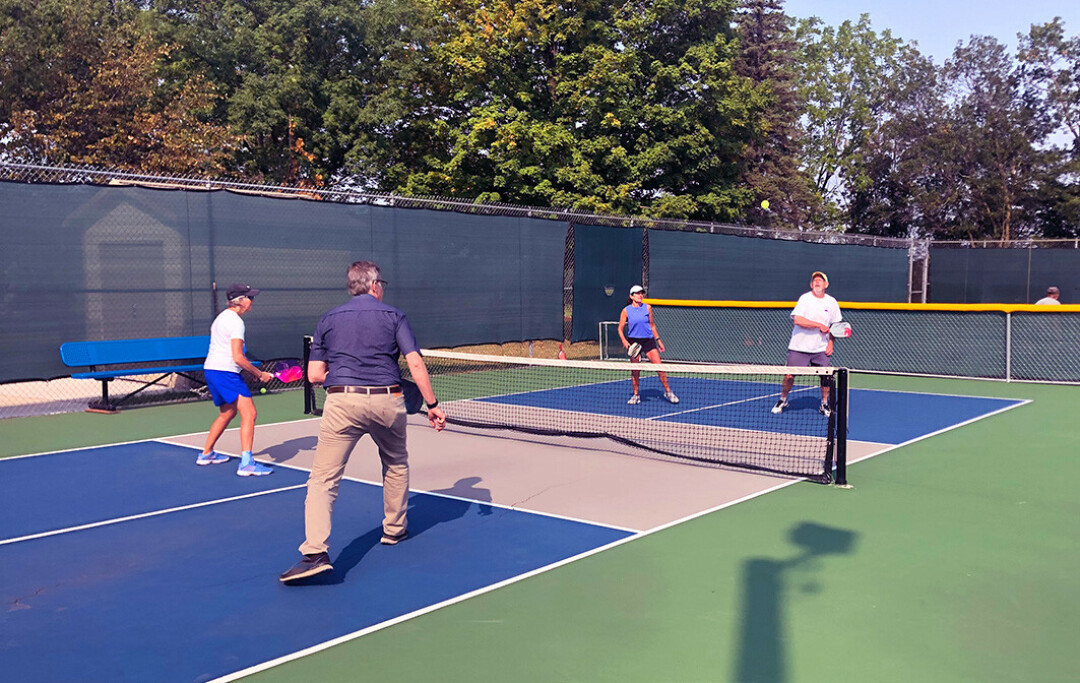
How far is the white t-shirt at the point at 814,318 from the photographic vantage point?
11.0 meters

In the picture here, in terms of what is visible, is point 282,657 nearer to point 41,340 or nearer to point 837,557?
point 837,557

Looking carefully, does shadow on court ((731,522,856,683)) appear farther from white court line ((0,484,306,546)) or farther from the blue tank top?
the blue tank top

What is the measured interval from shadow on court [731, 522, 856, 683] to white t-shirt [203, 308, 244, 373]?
4835 millimetres

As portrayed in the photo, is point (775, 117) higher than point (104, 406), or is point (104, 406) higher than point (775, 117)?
point (775, 117)

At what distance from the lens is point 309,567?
17.0ft

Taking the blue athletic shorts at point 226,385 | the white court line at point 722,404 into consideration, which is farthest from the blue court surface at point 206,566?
the white court line at point 722,404

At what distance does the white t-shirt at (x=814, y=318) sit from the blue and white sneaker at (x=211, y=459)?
262 inches

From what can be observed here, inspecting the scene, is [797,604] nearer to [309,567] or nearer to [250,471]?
[309,567]

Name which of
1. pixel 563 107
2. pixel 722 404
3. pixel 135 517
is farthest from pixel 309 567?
pixel 563 107

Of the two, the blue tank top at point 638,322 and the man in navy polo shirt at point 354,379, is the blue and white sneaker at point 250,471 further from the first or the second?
the blue tank top at point 638,322

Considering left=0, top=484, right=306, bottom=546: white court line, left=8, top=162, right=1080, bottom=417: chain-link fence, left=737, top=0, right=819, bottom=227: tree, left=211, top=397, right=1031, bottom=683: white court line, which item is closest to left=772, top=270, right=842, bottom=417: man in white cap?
left=211, top=397, right=1031, bottom=683: white court line

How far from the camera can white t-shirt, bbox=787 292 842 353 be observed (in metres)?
11.0

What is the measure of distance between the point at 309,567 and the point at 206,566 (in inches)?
33.1

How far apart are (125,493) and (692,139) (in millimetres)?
25228
